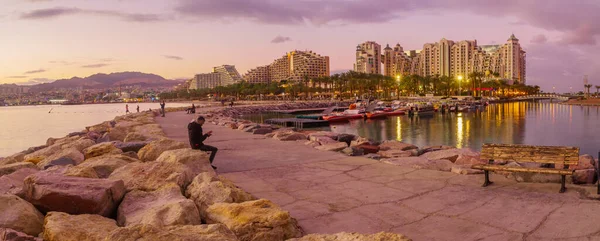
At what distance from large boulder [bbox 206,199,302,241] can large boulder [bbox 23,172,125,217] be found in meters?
1.45

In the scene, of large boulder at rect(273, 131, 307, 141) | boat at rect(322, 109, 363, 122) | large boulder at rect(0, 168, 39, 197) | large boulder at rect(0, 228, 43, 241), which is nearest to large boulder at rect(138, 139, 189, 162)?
large boulder at rect(0, 168, 39, 197)

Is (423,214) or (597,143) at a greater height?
(423,214)

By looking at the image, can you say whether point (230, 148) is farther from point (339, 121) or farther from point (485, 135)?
point (339, 121)

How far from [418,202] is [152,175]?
14.7 feet

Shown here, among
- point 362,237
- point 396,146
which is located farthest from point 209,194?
point 396,146

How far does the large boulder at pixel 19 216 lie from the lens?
461 cm

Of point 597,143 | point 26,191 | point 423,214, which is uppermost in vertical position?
point 26,191

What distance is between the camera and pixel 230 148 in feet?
46.3

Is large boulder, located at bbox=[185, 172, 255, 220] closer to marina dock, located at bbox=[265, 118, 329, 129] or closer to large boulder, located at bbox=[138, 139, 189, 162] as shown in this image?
large boulder, located at bbox=[138, 139, 189, 162]

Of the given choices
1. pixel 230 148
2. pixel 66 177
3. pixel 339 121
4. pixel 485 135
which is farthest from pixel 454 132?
pixel 66 177

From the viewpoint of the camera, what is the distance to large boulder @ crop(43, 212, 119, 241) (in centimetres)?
420

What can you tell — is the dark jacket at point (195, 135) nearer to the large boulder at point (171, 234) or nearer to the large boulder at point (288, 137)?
the large boulder at point (171, 234)

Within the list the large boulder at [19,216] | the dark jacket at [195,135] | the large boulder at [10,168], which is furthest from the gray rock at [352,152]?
the large boulder at [10,168]

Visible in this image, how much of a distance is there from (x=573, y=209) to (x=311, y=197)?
157 inches
